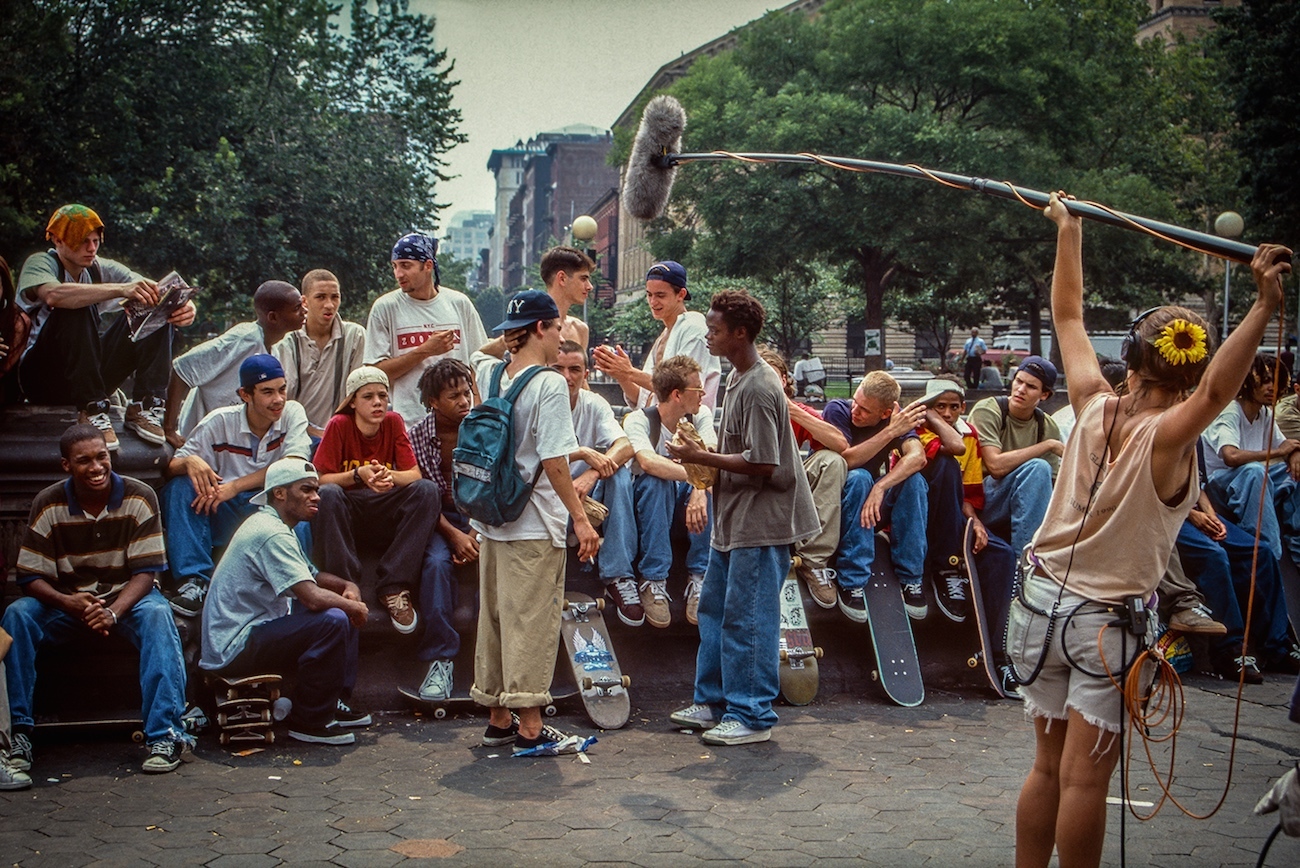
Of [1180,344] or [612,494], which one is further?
[612,494]

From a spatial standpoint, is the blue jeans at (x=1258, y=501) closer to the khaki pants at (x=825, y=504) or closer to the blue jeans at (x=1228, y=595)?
the blue jeans at (x=1228, y=595)

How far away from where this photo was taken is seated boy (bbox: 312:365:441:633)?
255 inches

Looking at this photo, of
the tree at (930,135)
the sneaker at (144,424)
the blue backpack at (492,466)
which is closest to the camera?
the blue backpack at (492,466)

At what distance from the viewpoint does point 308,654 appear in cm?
584

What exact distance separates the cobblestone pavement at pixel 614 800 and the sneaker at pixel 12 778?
4 centimetres

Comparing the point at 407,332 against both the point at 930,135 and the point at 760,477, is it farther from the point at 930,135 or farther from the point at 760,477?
the point at 930,135

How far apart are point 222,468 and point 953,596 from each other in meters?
4.43

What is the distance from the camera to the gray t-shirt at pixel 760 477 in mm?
5844

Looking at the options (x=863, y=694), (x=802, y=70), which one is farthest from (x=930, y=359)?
(x=863, y=694)

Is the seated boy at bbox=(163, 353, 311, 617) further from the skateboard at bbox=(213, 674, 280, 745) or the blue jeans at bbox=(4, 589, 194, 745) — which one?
the skateboard at bbox=(213, 674, 280, 745)

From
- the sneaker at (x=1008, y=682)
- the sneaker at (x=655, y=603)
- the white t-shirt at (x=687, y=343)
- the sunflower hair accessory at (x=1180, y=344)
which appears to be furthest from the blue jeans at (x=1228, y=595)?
the sunflower hair accessory at (x=1180, y=344)

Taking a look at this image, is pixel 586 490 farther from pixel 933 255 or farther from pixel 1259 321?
pixel 933 255

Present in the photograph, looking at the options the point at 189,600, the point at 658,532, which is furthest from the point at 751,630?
the point at 189,600

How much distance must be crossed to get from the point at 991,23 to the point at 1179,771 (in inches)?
1239
